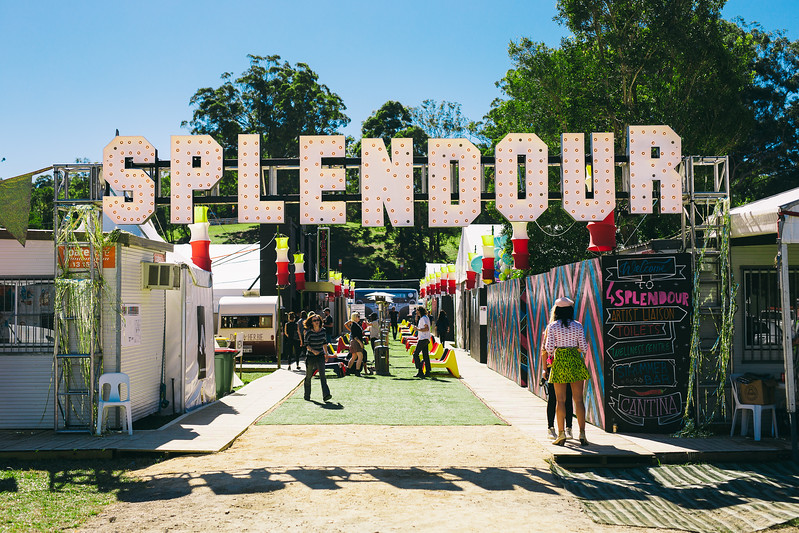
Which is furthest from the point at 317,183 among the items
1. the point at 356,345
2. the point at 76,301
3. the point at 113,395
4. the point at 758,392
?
the point at 356,345

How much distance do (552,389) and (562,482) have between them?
2.41 m

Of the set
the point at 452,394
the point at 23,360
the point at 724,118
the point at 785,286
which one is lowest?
the point at 452,394

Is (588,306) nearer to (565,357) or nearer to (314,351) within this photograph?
(565,357)

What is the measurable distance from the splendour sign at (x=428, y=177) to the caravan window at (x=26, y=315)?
1.84m

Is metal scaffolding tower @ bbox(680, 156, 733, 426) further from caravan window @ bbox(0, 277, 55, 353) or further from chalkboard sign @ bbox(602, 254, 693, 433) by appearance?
caravan window @ bbox(0, 277, 55, 353)

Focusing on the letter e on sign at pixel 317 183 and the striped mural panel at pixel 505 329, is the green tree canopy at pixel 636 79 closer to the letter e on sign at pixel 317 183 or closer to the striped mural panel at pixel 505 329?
the striped mural panel at pixel 505 329

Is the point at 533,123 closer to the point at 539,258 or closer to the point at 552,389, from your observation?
the point at 539,258

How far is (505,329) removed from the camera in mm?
18875

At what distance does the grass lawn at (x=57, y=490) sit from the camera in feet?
20.7

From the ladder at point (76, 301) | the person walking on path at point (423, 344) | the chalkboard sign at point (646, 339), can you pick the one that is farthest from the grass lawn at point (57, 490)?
the person walking on path at point (423, 344)

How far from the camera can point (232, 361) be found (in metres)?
15.6

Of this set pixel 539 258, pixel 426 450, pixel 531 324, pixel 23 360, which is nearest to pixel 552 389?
pixel 426 450

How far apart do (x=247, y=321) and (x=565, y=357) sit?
17.4 metres

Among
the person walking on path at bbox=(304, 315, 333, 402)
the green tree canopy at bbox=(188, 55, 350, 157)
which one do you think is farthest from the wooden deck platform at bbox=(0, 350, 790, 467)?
the green tree canopy at bbox=(188, 55, 350, 157)
